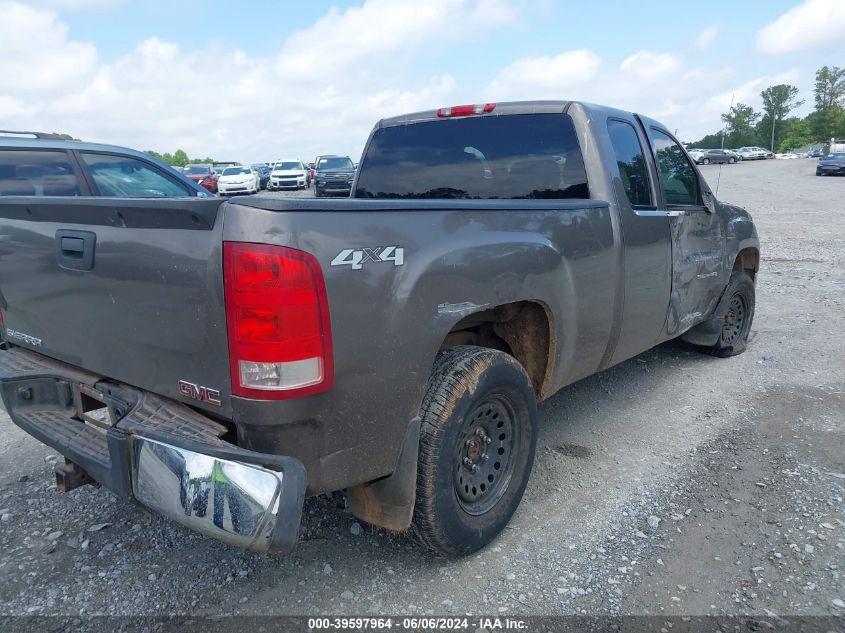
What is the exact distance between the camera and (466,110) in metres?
3.96

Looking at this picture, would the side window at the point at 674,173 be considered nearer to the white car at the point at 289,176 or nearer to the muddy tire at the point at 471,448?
the muddy tire at the point at 471,448

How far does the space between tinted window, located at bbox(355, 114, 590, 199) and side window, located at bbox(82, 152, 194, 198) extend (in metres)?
2.44

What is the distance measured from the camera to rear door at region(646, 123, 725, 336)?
4285 mm

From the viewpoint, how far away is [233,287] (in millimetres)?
2020

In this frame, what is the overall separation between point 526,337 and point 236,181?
2879 cm

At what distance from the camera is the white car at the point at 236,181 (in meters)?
29.5

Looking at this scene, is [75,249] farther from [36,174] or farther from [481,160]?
[36,174]

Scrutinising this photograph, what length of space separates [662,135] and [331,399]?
3463mm

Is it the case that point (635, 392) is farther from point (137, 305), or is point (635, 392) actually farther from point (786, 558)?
point (137, 305)

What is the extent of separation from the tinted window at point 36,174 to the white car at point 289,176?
2673 cm

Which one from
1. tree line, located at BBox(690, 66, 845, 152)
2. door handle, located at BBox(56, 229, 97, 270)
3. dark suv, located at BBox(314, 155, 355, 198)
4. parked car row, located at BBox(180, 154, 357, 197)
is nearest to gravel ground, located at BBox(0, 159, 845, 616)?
door handle, located at BBox(56, 229, 97, 270)

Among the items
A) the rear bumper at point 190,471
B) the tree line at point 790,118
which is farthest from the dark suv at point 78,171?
the tree line at point 790,118

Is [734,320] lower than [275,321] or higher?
lower

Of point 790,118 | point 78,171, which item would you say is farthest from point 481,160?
point 790,118
